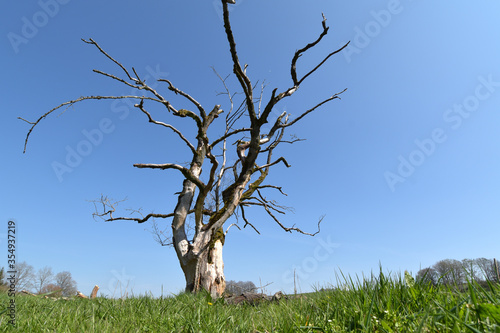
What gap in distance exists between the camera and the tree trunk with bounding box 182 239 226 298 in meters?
7.89

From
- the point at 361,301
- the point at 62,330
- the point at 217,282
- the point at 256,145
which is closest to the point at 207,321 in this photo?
the point at 62,330

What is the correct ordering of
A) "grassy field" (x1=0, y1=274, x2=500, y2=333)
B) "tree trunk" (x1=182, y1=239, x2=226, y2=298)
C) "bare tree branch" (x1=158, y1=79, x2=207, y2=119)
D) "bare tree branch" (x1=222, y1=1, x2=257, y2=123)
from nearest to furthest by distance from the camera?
"grassy field" (x1=0, y1=274, x2=500, y2=333) → "bare tree branch" (x1=222, y1=1, x2=257, y2=123) → "tree trunk" (x1=182, y1=239, x2=226, y2=298) → "bare tree branch" (x1=158, y1=79, x2=207, y2=119)

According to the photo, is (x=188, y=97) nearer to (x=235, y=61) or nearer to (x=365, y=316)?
(x=235, y=61)

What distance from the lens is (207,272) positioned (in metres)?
8.00

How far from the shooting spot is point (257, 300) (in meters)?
6.02

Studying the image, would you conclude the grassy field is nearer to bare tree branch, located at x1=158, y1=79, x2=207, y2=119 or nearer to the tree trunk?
the tree trunk

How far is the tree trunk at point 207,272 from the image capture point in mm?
7892

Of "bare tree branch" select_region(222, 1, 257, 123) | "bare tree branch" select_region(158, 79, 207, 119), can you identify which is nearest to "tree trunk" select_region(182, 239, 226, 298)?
"bare tree branch" select_region(222, 1, 257, 123)

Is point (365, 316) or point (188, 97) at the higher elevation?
point (188, 97)

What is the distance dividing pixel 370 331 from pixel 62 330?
8.41 ft

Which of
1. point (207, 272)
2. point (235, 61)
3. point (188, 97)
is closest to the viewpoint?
point (235, 61)

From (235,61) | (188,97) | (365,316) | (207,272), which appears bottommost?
(365,316)

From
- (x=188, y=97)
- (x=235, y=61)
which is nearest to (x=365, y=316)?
(x=235, y=61)

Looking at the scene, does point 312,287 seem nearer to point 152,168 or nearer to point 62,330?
point 62,330
